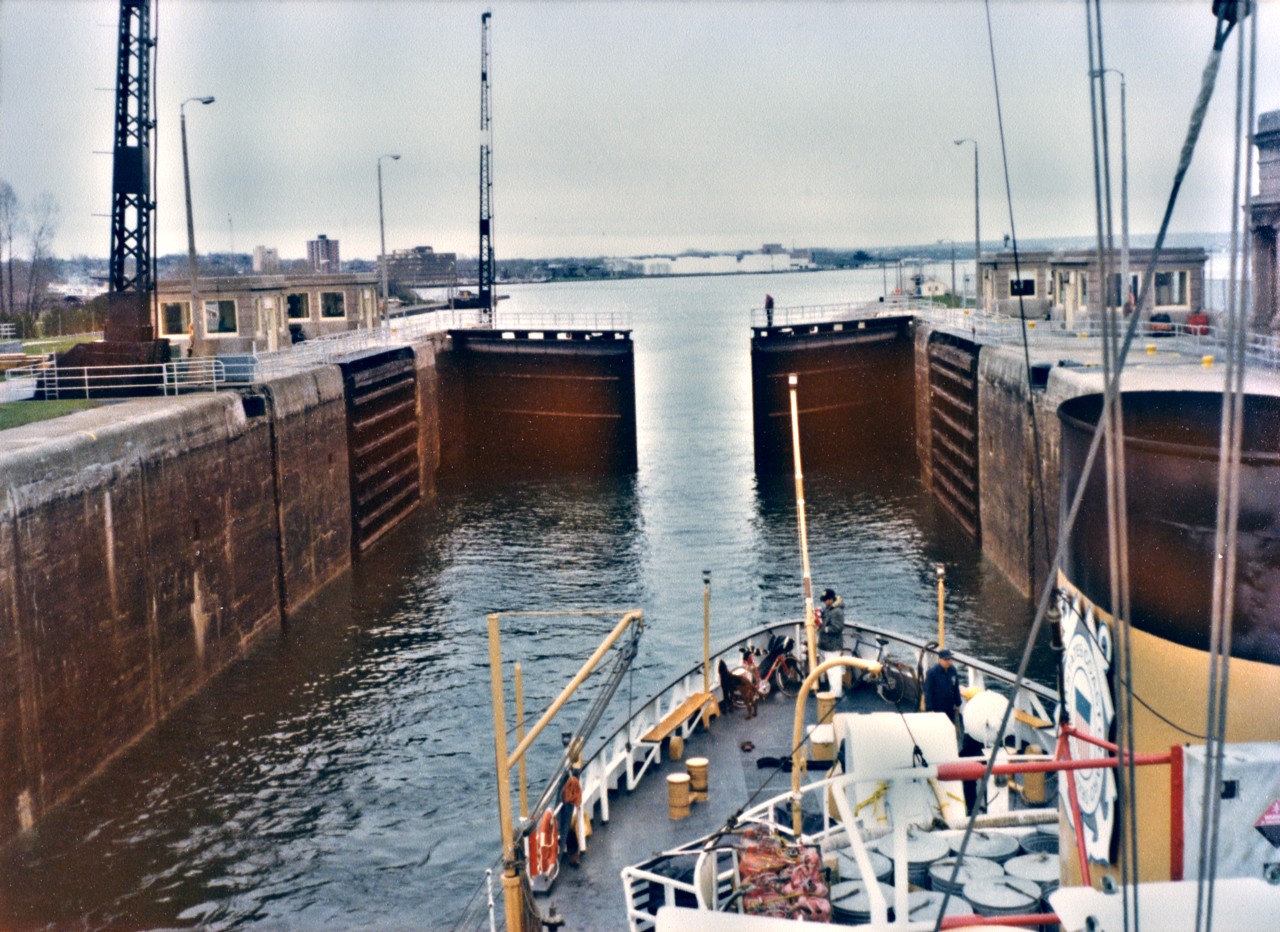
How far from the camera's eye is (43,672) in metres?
19.5

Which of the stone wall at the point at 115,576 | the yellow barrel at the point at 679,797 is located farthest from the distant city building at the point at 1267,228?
the yellow barrel at the point at 679,797

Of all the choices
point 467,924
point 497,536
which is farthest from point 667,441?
point 467,924

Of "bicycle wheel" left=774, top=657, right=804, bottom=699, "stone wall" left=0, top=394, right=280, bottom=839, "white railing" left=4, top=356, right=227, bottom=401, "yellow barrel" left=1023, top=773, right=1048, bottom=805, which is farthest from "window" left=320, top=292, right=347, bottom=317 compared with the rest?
"yellow barrel" left=1023, top=773, right=1048, bottom=805

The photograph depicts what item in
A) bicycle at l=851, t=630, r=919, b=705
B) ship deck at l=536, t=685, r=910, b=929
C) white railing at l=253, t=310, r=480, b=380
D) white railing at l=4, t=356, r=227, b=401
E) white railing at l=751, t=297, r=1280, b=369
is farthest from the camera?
white railing at l=253, t=310, r=480, b=380

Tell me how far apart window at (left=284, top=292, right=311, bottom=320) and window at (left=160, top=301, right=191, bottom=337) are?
22.0 ft

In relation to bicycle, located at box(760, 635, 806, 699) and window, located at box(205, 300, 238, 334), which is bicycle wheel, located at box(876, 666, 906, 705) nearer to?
bicycle, located at box(760, 635, 806, 699)

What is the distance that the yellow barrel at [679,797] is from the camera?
13.9 m

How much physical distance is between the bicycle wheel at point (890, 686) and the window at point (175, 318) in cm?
3953

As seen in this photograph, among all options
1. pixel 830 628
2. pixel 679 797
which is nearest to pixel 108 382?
pixel 830 628

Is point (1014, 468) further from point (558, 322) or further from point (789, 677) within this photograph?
point (558, 322)

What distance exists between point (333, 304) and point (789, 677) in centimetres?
4399

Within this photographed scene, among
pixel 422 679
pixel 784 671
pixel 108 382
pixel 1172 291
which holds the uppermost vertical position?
pixel 1172 291

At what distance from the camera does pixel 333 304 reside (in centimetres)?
5853

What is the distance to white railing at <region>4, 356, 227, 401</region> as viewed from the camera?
102 ft
